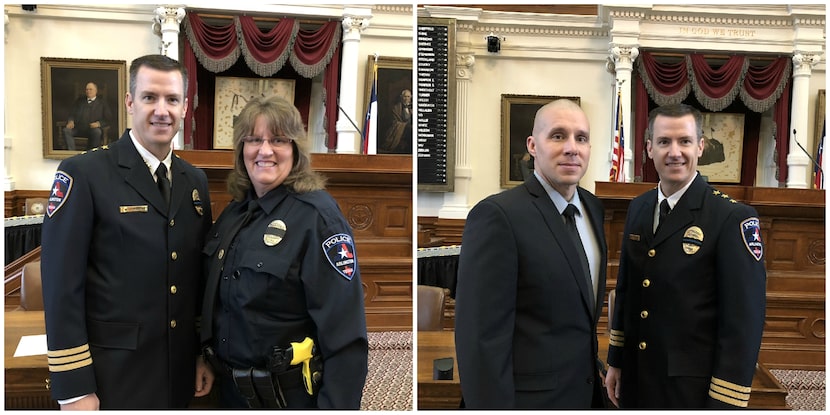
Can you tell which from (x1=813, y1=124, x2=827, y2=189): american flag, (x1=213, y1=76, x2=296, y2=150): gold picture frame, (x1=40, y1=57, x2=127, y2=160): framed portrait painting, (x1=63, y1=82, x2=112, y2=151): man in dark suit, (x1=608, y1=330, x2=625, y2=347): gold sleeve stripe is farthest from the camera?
(x1=213, y1=76, x2=296, y2=150): gold picture frame

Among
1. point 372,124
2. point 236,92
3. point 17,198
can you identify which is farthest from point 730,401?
point 236,92

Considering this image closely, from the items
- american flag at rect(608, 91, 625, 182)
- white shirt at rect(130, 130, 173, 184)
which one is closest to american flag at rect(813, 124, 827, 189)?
american flag at rect(608, 91, 625, 182)

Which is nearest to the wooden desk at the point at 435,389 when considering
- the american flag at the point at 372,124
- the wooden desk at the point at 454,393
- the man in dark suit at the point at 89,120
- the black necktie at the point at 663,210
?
the wooden desk at the point at 454,393

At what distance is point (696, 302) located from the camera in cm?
186

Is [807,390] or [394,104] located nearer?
[807,390]

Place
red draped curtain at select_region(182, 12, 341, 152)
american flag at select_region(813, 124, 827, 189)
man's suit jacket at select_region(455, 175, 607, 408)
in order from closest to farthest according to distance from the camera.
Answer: man's suit jacket at select_region(455, 175, 607, 408), american flag at select_region(813, 124, 827, 189), red draped curtain at select_region(182, 12, 341, 152)

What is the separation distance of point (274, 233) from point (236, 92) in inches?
162

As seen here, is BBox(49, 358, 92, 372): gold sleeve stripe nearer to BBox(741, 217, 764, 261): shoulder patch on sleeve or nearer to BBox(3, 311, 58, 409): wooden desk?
BBox(3, 311, 58, 409): wooden desk

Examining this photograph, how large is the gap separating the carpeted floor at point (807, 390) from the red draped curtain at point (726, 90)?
0.91 meters

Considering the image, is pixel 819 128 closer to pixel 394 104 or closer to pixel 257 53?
pixel 394 104

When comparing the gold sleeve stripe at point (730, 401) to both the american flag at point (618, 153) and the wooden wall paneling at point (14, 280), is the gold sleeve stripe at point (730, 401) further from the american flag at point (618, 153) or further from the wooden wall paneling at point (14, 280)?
the wooden wall paneling at point (14, 280)

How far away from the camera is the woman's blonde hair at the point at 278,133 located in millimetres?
1828

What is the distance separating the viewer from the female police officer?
1.75m

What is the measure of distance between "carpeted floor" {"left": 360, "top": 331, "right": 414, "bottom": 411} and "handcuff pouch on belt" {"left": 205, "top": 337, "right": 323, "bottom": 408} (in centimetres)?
63
